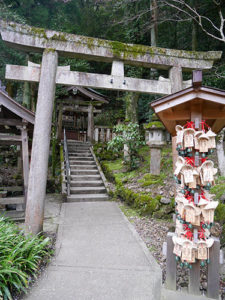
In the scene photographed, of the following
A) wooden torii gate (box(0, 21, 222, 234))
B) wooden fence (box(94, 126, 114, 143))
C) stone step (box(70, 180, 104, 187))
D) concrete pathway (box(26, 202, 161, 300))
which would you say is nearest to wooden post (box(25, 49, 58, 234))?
wooden torii gate (box(0, 21, 222, 234))

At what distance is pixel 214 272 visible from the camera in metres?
2.37

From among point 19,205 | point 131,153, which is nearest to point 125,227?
point 19,205

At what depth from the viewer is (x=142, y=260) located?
3129 millimetres

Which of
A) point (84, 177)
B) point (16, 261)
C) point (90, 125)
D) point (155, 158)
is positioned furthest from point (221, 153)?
point (90, 125)

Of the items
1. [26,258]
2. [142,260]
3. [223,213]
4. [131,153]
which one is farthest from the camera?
[131,153]

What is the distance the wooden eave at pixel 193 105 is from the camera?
2.39m

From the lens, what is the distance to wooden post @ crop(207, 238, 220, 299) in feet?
7.68

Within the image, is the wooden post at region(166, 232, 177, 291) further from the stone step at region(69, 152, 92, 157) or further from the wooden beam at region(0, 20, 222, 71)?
the stone step at region(69, 152, 92, 157)

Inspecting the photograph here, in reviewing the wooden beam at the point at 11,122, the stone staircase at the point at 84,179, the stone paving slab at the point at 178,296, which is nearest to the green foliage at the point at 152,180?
the stone staircase at the point at 84,179

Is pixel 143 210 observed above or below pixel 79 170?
below

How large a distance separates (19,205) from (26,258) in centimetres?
280

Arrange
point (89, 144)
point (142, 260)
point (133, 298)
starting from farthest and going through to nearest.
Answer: point (89, 144) < point (142, 260) < point (133, 298)

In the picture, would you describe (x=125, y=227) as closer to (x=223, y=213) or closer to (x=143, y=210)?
(x=143, y=210)

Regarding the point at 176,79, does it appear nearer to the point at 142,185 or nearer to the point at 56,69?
the point at 56,69
